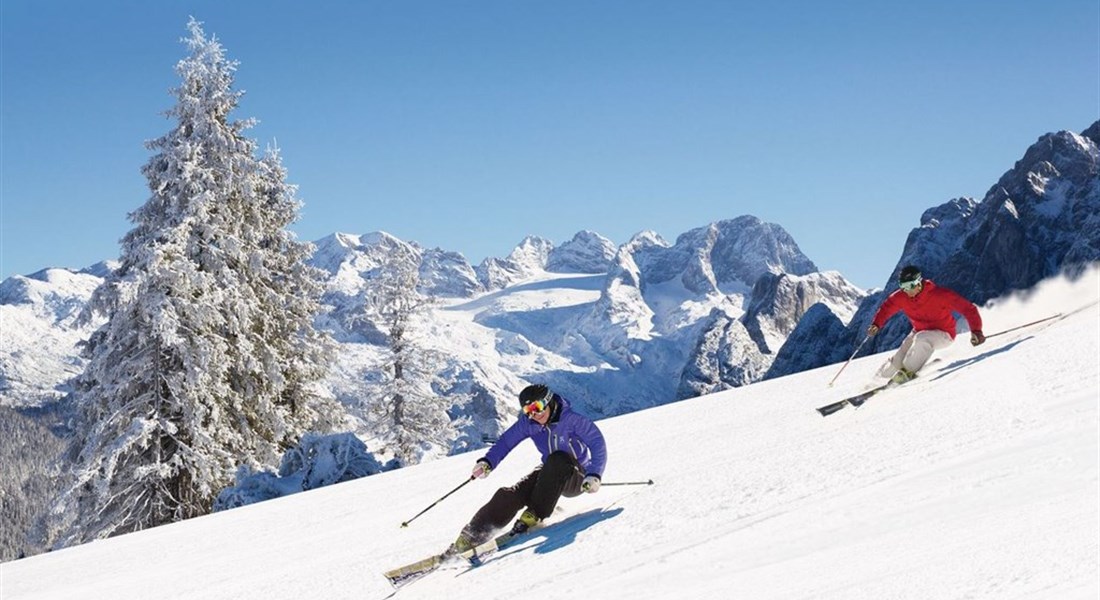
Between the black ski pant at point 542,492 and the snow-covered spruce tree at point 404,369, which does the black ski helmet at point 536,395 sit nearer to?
the black ski pant at point 542,492

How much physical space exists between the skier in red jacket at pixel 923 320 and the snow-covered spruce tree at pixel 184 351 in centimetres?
1455

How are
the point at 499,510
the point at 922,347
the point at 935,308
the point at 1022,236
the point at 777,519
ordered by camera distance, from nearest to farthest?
the point at 777,519 < the point at 499,510 < the point at 922,347 < the point at 935,308 < the point at 1022,236

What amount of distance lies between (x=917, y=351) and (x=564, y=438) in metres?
4.99

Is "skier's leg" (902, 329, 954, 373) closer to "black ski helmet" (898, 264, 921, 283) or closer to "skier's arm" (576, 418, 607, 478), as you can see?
"black ski helmet" (898, 264, 921, 283)

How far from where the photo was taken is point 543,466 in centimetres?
667

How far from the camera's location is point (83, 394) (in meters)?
19.3

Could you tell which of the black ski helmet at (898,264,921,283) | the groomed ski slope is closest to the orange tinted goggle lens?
the groomed ski slope

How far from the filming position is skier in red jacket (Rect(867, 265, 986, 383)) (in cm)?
952

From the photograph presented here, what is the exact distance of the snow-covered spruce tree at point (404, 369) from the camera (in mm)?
30094

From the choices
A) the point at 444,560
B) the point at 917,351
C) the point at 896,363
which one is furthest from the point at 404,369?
the point at 444,560

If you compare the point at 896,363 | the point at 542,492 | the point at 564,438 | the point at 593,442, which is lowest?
the point at 542,492

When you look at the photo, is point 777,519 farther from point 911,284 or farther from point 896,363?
point 911,284

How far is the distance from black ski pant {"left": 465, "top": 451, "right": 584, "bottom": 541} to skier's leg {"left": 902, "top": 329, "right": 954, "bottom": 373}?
491 centimetres

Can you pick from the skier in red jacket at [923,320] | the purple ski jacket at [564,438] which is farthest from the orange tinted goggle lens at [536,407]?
the skier in red jacket at [923,320]
